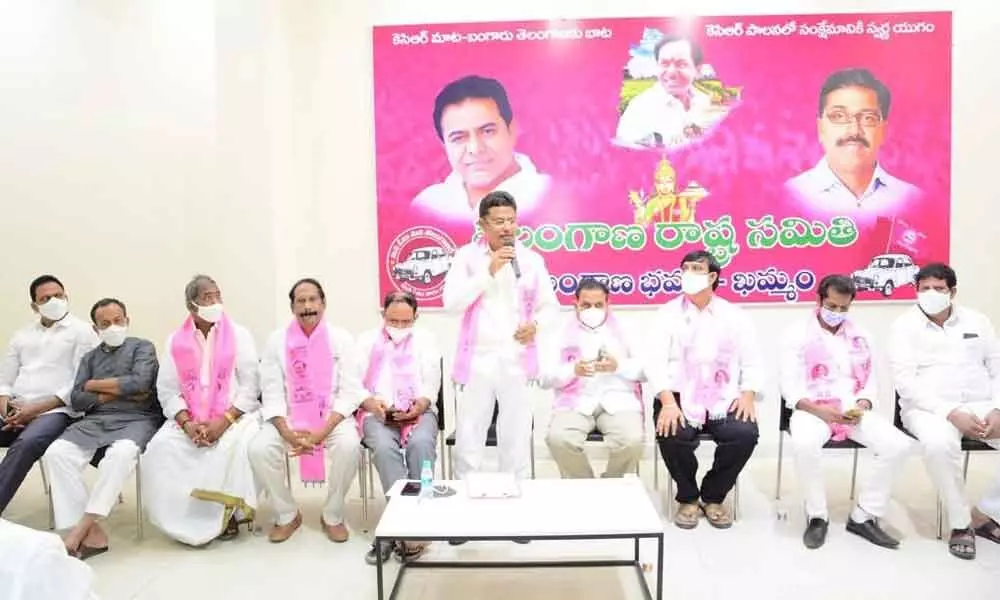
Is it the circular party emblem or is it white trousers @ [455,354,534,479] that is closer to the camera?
white trousers @ [455,354,534,479]

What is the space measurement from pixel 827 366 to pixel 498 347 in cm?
174

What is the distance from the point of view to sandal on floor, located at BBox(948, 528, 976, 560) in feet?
11.4

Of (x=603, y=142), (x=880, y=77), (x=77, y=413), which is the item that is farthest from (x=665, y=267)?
(x=77, y=413)

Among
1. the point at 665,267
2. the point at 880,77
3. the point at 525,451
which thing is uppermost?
the point at 880,77

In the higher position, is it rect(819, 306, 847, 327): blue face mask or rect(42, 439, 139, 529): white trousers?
rect(819, 306, 847, 327): blue face mask

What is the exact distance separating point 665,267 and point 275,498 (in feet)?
9.27

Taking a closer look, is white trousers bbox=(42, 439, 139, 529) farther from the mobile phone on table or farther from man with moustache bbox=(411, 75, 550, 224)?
man with moustache bbox=(411, 75, 550, 224)

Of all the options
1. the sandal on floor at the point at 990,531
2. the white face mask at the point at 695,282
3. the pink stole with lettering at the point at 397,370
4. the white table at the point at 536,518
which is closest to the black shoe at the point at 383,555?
the white table at the point at 536,518

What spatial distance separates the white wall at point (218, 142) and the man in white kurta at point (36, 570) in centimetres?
312

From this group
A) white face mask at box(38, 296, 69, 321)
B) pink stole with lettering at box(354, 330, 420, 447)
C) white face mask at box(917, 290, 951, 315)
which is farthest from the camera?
white face mask at box(38, 296, 69, 321)

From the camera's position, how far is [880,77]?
4938 mm

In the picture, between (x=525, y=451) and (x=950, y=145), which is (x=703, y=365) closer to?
(x=525, y=451)

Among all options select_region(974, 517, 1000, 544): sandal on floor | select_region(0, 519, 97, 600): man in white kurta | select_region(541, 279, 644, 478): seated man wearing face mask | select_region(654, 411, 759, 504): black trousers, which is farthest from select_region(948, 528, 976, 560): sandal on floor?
select_region(0, 519, 97, 600): man in white kurta

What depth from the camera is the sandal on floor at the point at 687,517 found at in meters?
3.85
